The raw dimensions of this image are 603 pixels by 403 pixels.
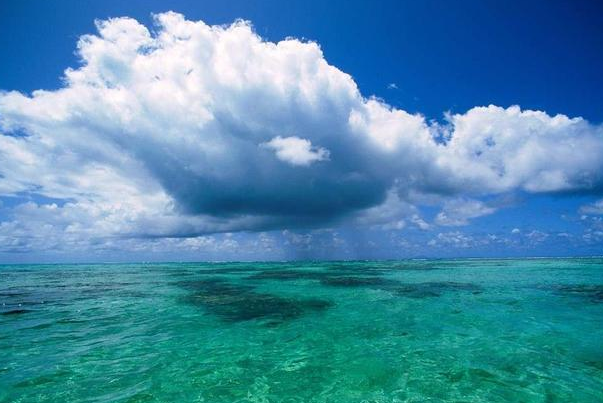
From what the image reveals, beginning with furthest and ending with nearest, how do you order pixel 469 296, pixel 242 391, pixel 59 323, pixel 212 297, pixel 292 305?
pixel 212 297
pixel 469 296
pixel 292 305
pixel 59 323
pixel 242 391

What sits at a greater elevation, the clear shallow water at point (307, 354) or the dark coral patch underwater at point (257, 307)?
the clear shallow water at point (307, 354)

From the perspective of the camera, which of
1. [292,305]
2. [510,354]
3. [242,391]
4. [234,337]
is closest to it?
[242,391]

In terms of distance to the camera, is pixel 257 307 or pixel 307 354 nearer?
pixel 307 354

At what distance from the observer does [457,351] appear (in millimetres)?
12719

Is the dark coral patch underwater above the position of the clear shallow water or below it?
below

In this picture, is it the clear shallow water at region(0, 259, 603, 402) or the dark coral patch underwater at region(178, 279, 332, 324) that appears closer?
the clear shallow water at region(0, 259, 603, 402)

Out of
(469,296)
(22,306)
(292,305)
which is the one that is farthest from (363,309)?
(22,306)

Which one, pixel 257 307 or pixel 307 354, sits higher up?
pixel 307 354

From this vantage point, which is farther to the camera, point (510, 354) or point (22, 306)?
point (22, 306)

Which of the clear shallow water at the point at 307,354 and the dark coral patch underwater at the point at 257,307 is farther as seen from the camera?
the dark coral patch underwater at the point at 257,307

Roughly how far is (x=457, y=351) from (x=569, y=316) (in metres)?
12.1

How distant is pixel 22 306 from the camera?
2550 centimetres

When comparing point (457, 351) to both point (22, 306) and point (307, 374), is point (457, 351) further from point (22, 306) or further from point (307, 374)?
point (22, 306)

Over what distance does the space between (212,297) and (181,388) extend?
21.1 meters
